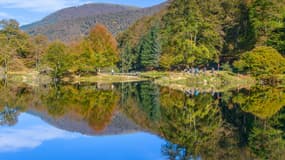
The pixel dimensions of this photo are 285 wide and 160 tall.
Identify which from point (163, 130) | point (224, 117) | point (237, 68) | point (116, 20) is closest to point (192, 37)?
point (237, 68)

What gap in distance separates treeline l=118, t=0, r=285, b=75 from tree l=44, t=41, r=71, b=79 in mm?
13018

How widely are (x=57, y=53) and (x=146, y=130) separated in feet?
127

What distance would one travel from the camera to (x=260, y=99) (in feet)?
81.4

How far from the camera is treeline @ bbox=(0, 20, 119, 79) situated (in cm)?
5241

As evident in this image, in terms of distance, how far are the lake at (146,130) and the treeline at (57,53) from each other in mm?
28261

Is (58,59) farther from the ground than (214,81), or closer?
farther from the ground

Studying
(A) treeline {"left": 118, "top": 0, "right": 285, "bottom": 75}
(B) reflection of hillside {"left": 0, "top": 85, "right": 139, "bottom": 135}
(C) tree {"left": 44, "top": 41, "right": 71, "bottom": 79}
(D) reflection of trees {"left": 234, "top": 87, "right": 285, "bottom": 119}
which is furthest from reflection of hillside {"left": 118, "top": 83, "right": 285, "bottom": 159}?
(C) tree {"left": 44, "top": 41, "right": 71, "bottom": 79}

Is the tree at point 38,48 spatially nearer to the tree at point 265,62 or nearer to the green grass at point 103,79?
the green grass at point 103,79

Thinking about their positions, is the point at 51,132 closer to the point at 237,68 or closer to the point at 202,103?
the point at 202,103

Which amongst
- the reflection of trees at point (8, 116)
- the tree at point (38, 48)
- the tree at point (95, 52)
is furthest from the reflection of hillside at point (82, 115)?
the tree at point (38, 48)

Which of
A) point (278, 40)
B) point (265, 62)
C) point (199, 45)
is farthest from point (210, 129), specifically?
point (199, 45)

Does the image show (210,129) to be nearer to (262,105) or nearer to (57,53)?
(262,105)

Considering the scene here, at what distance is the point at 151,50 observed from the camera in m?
61.8

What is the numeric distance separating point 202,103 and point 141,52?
4251 centimetres
